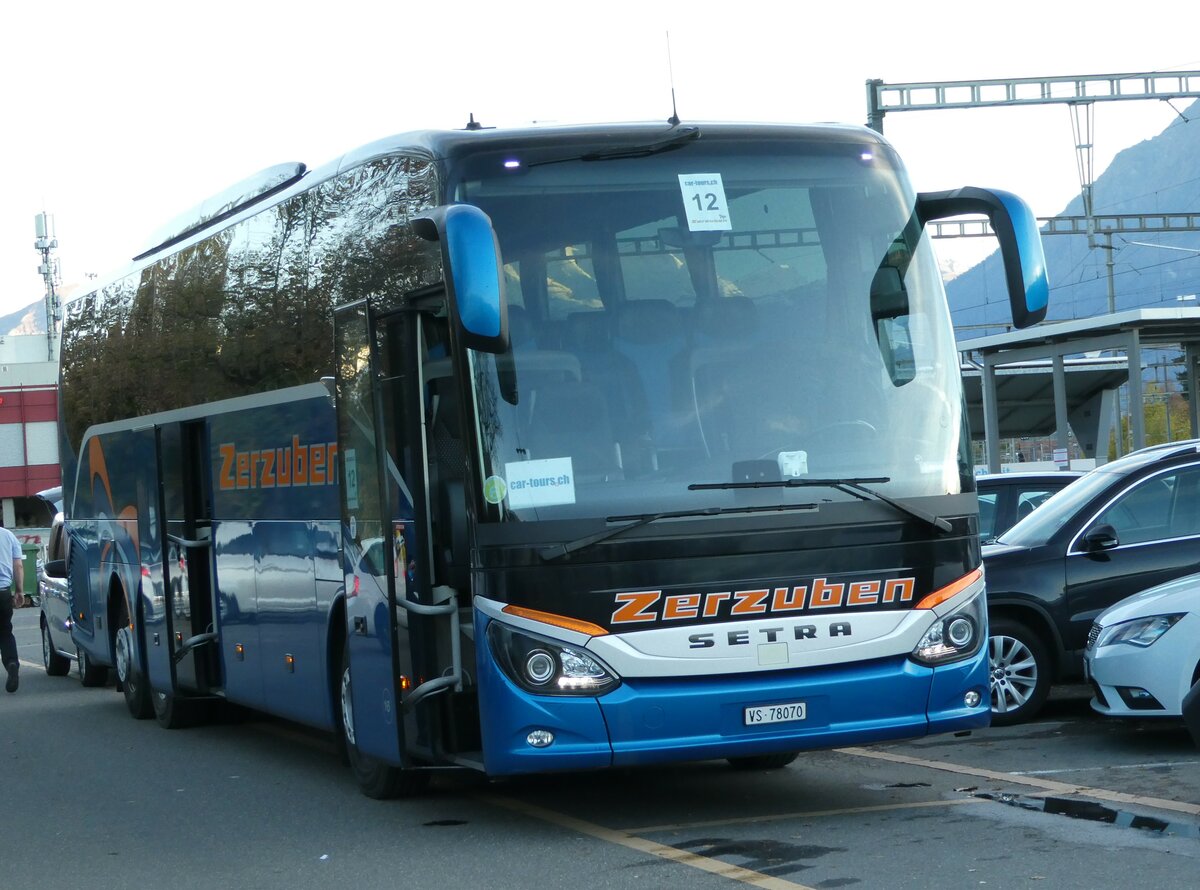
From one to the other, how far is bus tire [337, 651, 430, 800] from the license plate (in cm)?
245

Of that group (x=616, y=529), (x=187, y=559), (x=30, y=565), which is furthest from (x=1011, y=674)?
(x=30, y=565)

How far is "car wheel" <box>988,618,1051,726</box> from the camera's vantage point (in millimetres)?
11516

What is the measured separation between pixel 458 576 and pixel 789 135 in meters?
2.67

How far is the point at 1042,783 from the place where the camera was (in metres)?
9.08

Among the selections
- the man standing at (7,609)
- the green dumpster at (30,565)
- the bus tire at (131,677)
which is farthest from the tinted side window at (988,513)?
the green dumpster at (30,565)

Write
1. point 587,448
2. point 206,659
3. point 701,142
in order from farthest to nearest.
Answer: point 206,659 < point 701,142 < point 587,448

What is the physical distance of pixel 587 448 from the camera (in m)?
7.70

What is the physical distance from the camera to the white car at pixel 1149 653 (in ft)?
31.7

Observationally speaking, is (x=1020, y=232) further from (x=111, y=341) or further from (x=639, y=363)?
Answer: (x=111, y=341)

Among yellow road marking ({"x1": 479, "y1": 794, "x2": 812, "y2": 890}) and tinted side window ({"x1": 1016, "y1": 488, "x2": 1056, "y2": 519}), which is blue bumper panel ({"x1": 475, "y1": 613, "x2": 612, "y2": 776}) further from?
tinted side window ({"x1": 1016, "y1": 488, "x2": 1056, "y2": 519})

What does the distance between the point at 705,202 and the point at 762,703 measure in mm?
2362

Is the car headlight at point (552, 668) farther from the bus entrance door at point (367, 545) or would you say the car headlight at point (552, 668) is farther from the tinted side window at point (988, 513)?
the tinted side window at point (988, 513)

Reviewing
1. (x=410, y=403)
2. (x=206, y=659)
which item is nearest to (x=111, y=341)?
(x=206, y=659)

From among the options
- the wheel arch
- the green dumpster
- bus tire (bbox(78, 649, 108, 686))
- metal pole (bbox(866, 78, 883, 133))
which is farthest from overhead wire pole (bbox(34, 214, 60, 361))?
the wheel arch
